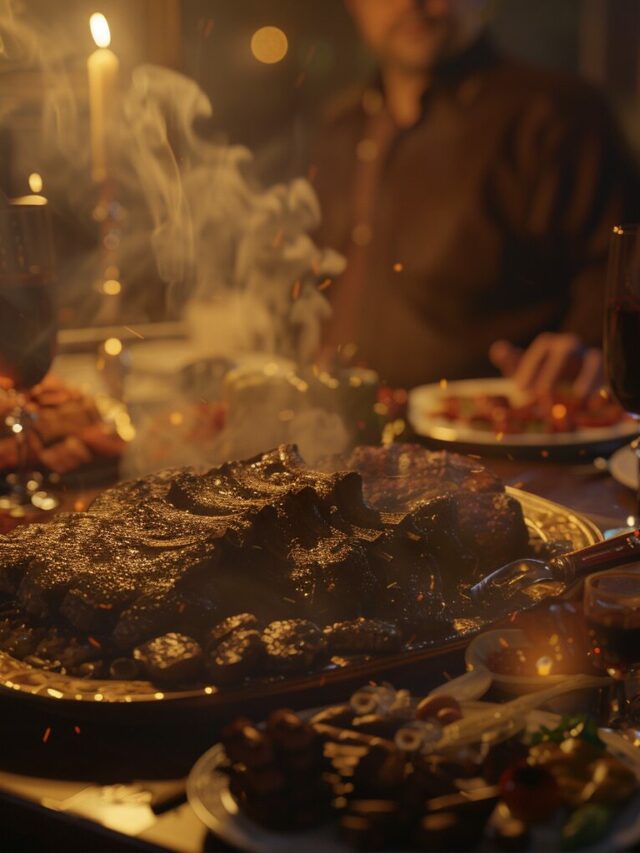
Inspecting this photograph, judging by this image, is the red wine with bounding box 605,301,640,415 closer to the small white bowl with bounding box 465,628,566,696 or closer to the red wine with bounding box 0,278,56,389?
the small white bowl with bounding box 465,628,566,696

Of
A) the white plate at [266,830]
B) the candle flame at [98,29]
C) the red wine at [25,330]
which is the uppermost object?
the candle flame at [98,29]

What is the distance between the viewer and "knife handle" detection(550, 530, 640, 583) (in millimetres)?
2029

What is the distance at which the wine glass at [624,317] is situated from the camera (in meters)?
2.42

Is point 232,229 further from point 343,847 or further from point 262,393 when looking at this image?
point 343,847

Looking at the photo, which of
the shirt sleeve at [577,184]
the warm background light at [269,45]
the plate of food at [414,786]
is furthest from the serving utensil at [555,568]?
the warm background light at [269,45]

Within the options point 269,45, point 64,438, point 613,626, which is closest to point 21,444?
point 64,438

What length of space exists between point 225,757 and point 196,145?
339cm

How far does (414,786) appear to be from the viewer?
1.26 m

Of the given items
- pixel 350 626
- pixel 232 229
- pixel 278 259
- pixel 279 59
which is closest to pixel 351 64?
pixel 279 59

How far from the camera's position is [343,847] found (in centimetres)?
120

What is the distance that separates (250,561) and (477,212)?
4.77m

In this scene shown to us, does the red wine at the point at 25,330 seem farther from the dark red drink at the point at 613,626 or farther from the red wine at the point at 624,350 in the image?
the dark red drink at the point at 613,626

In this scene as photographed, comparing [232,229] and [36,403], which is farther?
[232,229]

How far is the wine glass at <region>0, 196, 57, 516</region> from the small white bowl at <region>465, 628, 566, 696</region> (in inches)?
59.3
